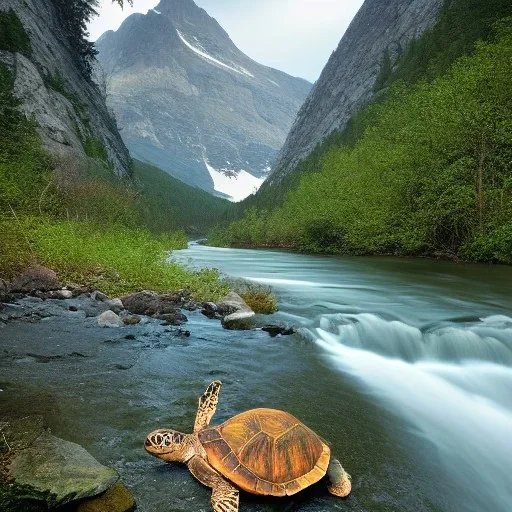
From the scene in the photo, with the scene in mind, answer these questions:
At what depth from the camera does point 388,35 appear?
106 metres

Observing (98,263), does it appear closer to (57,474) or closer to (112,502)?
(57,474)

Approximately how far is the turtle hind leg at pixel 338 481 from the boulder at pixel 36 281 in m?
11.6

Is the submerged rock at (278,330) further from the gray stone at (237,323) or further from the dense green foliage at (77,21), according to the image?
the dense green foliage at (77,21)

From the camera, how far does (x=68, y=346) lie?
26.3 ft

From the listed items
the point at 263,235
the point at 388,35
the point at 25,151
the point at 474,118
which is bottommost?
the point at 263,235

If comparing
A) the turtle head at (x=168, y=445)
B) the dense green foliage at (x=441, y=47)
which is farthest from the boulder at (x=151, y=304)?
the dense green foliage at (x=441, y=47)

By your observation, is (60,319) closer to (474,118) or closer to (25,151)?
(25,151)

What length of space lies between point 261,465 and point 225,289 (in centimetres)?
1130

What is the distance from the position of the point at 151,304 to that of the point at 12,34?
4366 cm

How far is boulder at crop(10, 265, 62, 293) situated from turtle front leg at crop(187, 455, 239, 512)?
10882mm

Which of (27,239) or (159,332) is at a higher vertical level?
(27,239)

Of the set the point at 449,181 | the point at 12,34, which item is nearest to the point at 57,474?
the point at 449,181

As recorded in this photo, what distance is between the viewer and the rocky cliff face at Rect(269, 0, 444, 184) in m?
97.1

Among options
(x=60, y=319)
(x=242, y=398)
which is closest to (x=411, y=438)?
(x=242, y=398)
